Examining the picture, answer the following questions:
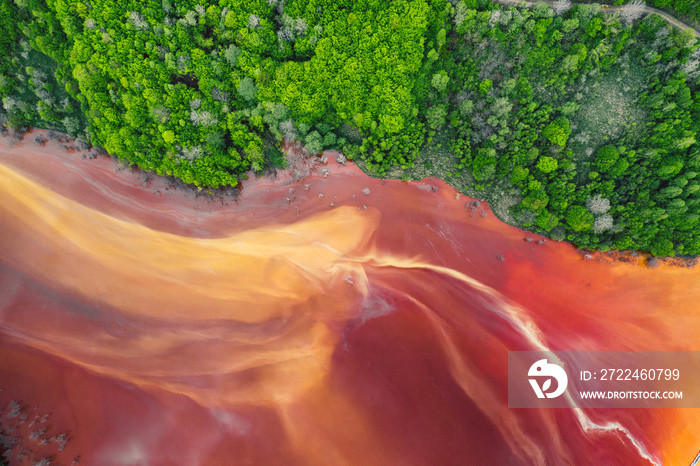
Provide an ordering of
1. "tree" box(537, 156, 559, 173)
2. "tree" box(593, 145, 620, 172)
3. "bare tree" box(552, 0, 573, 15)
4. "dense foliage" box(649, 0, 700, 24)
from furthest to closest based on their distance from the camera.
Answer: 1. "tree" box(537, 156, 559, 173)
2. "tree" box(593, 145, 620, 172)
3. "bare tree" box(552, 0, 573, 15)
4. "dense foliage" box(649, 0, 700, 24)

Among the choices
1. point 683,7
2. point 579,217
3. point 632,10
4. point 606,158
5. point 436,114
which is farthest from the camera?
point 436,114

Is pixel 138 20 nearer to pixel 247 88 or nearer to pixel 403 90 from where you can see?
pixel 247 88

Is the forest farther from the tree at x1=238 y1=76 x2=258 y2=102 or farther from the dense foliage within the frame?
the dense foliage

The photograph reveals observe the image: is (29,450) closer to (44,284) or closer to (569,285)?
(44,284)

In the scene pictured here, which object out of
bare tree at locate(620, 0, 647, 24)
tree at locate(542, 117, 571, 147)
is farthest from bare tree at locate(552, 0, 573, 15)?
tree at locate(542, 117, 571, 147)

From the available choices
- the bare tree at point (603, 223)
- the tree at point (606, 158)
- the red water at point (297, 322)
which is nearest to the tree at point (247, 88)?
the red water at point (297, 322)

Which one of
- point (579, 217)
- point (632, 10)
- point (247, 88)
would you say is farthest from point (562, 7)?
point (247, 88)
